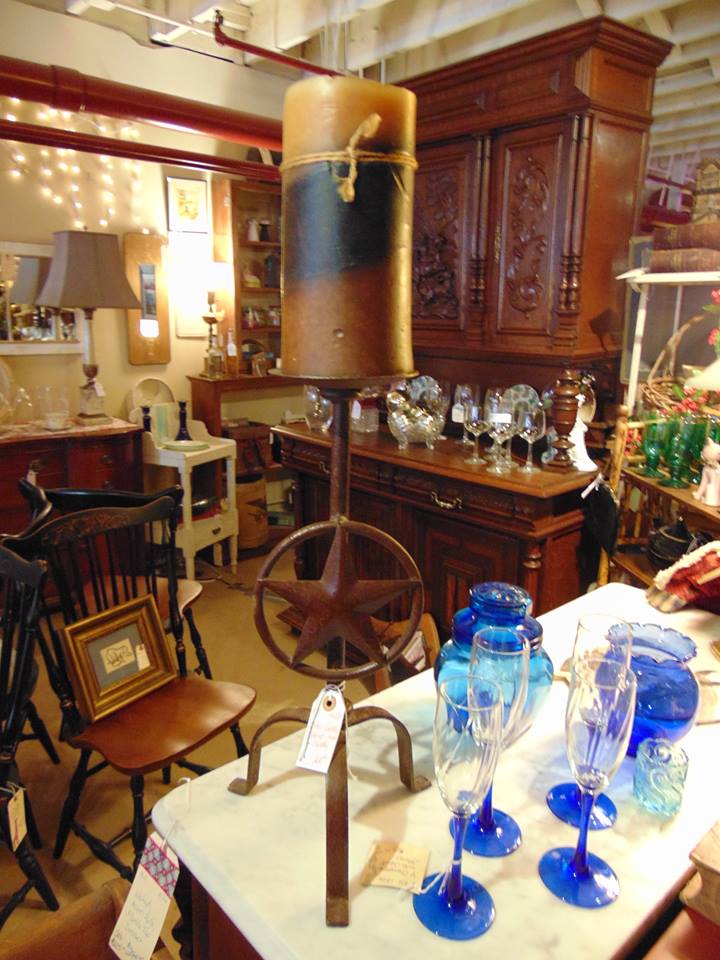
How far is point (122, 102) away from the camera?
3.06 m

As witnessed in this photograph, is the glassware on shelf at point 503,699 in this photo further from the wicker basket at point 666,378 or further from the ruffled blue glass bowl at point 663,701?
the wicker basket at point 666,378

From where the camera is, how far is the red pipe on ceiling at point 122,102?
282 cm

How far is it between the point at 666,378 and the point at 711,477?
0.72m

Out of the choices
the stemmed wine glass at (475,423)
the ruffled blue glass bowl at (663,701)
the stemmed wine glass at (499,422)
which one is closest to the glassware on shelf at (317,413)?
the stemmed wine glass at (475,423)

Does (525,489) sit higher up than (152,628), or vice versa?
(525,489)

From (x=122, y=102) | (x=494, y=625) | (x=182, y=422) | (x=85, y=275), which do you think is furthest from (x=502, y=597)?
(x=182, y=422)

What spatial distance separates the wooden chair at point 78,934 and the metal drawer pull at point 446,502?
1.71m

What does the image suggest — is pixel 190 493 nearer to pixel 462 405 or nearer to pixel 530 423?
pixel 462 405

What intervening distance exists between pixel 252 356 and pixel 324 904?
4.01 m

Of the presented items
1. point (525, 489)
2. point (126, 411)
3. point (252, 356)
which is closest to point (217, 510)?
point (126, 411)

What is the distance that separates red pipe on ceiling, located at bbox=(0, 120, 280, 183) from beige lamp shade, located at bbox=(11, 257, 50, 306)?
0.67m

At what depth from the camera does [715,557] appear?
1.56m

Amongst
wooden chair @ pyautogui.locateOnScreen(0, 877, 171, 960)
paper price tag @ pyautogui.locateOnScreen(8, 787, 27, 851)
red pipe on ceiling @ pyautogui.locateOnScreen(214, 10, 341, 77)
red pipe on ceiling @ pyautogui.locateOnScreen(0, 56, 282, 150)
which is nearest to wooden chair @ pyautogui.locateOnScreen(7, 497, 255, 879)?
paper price tag @ pyautogui.locateOnScreen(8, 787, 27, 851)

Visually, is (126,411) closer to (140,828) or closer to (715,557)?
(140,828)
